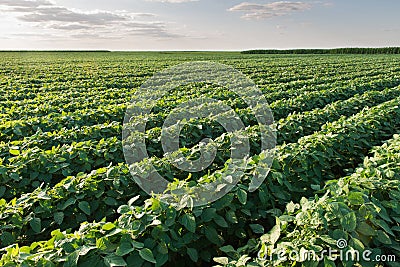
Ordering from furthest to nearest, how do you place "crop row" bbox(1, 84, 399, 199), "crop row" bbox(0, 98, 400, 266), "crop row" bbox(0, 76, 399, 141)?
"crop row" bbox(0, 76, 399, 141) → "crop row" bbox(1, 84, 399, 199) → "crop row" bbox(0, 98, 400, 266)

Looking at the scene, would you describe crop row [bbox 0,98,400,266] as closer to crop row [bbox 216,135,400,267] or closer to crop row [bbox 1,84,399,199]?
crop row [bbox 216,135,400,267]

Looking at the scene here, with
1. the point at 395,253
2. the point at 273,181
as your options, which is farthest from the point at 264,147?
the point at 395,253

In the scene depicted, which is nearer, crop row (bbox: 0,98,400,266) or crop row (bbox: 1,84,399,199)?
crop row (bbox: 0,98,400,266)

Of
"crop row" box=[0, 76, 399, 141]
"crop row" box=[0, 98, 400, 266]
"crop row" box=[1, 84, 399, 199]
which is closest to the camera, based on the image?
"crop row" box=[0, 98, 400, 266]

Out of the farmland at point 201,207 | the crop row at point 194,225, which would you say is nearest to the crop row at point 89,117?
the farmland at point 201,207

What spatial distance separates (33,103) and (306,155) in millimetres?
8533

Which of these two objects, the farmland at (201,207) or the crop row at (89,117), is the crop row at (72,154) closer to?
the farmland at (201,207)

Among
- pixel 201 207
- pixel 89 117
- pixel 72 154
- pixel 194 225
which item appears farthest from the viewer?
pixel 89 117

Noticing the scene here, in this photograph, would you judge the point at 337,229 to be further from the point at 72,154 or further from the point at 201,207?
the point at 72,154

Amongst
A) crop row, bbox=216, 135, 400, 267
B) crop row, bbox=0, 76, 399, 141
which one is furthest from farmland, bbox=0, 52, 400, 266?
crop row, bbox=0, 76, 399, 141

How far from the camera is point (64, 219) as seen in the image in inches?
146

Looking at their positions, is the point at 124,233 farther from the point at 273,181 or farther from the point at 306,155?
the point at 306,155

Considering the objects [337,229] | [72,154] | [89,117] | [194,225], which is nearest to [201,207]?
[194,225]

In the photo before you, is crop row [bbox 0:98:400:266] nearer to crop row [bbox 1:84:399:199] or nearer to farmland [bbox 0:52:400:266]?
farmland [bbox 0:52:400:266]
